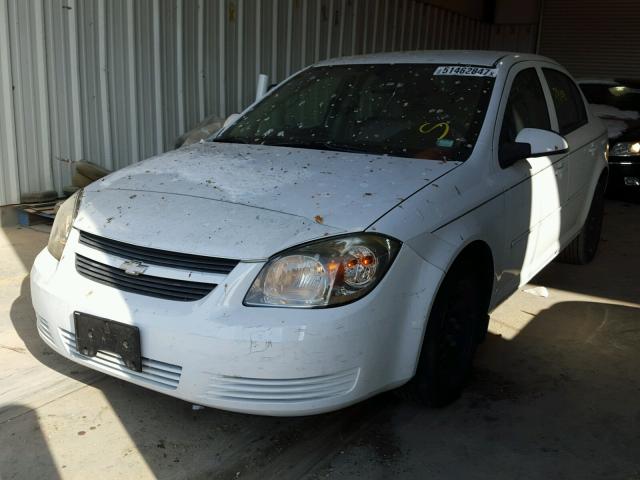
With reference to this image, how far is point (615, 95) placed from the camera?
29.0 feet

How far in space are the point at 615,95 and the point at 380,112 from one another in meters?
6.60

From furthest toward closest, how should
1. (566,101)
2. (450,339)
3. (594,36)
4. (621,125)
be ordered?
(594,36) → (621,125) → (566,101) → (450,339)

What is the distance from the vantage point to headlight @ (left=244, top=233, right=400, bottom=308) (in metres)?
2.30

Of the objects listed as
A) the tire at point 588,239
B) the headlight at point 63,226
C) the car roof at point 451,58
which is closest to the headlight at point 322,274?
the headlight at point 63,226

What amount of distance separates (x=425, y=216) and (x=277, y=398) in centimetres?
89

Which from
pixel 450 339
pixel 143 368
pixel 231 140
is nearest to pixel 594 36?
pixel 231 140

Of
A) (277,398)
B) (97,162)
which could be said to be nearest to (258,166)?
(277,398)

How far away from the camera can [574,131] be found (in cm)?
445

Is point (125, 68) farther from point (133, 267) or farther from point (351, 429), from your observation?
point (351, 429)

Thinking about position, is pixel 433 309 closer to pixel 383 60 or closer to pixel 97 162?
pixel 383 60

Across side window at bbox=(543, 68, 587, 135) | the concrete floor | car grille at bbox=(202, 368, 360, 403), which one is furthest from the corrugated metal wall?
car grille at bbox=(202, 368, 360, 403)

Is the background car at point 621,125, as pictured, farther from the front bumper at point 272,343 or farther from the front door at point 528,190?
the front bumper at point 272,343

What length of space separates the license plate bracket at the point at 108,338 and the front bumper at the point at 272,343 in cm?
3

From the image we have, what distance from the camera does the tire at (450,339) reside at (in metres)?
2.66
